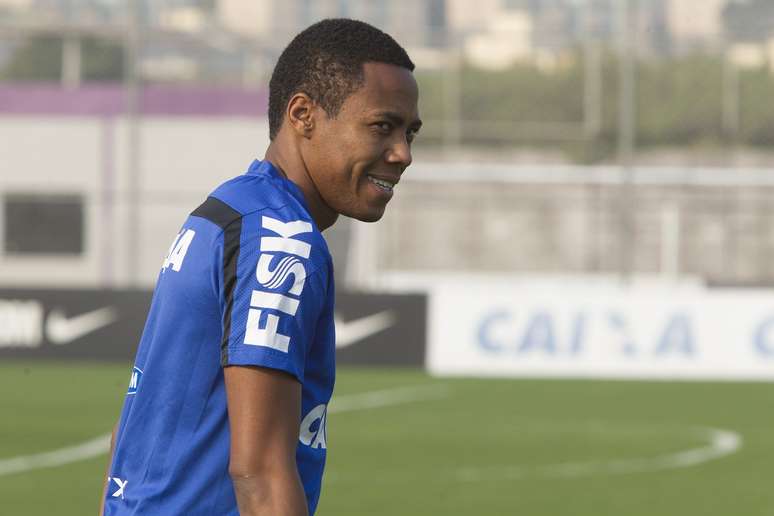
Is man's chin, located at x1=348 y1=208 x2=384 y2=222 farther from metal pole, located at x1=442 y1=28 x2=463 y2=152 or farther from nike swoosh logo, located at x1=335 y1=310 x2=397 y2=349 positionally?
metal pole, located at x1=442 y1=28 x2=463 y2=152

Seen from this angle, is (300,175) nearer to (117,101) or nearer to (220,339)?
(220,339)

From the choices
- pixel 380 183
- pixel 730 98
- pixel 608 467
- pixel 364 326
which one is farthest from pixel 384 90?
pixel 730 98

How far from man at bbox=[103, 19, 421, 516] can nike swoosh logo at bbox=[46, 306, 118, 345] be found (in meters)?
16.1

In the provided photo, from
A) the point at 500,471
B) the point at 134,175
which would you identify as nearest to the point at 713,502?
the point at 500,471

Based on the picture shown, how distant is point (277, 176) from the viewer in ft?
9.11

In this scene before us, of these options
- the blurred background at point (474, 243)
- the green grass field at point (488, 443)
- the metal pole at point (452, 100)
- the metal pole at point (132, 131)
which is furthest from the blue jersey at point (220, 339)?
the metal pole at point (452, 100)

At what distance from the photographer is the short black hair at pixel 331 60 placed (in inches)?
107

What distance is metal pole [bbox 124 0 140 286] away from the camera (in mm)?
20875

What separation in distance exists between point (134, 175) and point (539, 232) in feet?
A: 50.0

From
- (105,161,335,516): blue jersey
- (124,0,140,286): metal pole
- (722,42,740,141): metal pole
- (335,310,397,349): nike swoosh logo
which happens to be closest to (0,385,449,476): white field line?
(335,310,397,349): nike swoosh logo

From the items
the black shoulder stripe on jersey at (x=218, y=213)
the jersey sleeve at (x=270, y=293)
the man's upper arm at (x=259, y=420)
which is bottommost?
the man's upper arm at (x=259, y=420)

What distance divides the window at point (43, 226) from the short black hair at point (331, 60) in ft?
76.5

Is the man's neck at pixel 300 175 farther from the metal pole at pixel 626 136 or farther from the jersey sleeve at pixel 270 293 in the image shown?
the metal pole at pixel 626 136

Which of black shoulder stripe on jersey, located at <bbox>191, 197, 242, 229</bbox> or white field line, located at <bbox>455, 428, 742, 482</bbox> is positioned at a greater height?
black shoulder stripe on jersey, located at <bbox>191, 197, 242, 229</bbox>
